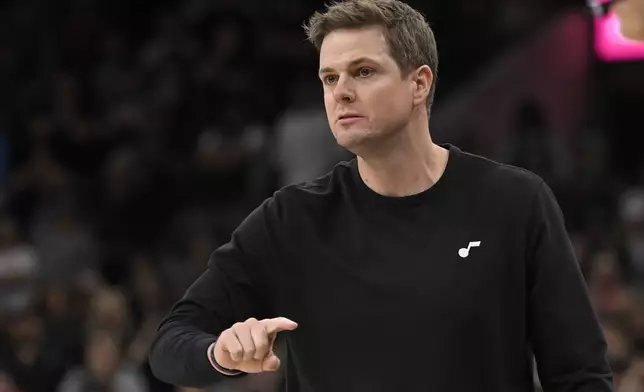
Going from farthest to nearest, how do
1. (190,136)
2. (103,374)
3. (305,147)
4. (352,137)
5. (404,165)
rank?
(190,136), (305,147), (103,374), (404,165), (352,137)

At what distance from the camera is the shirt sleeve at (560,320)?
2.55m

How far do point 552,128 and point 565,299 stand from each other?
20.0ft

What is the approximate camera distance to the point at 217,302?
2.70 metres

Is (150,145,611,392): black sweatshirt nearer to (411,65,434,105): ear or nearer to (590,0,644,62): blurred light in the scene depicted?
(411,65,434,105): ear

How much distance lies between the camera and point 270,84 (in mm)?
8906

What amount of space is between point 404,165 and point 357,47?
0.95 ft

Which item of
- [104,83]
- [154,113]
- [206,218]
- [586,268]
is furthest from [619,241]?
[104,83]

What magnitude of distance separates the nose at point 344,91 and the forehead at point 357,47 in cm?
4

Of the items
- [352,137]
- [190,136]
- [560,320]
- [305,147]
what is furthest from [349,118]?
[190,136]

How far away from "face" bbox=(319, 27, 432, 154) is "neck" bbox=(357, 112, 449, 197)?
5 cm

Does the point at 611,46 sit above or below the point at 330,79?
below

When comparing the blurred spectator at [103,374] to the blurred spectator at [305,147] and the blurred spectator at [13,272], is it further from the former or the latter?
the blurred spectator at [305,147]

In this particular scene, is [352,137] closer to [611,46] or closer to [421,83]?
[421,83]

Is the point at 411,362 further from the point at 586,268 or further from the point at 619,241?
the point at 619,241
